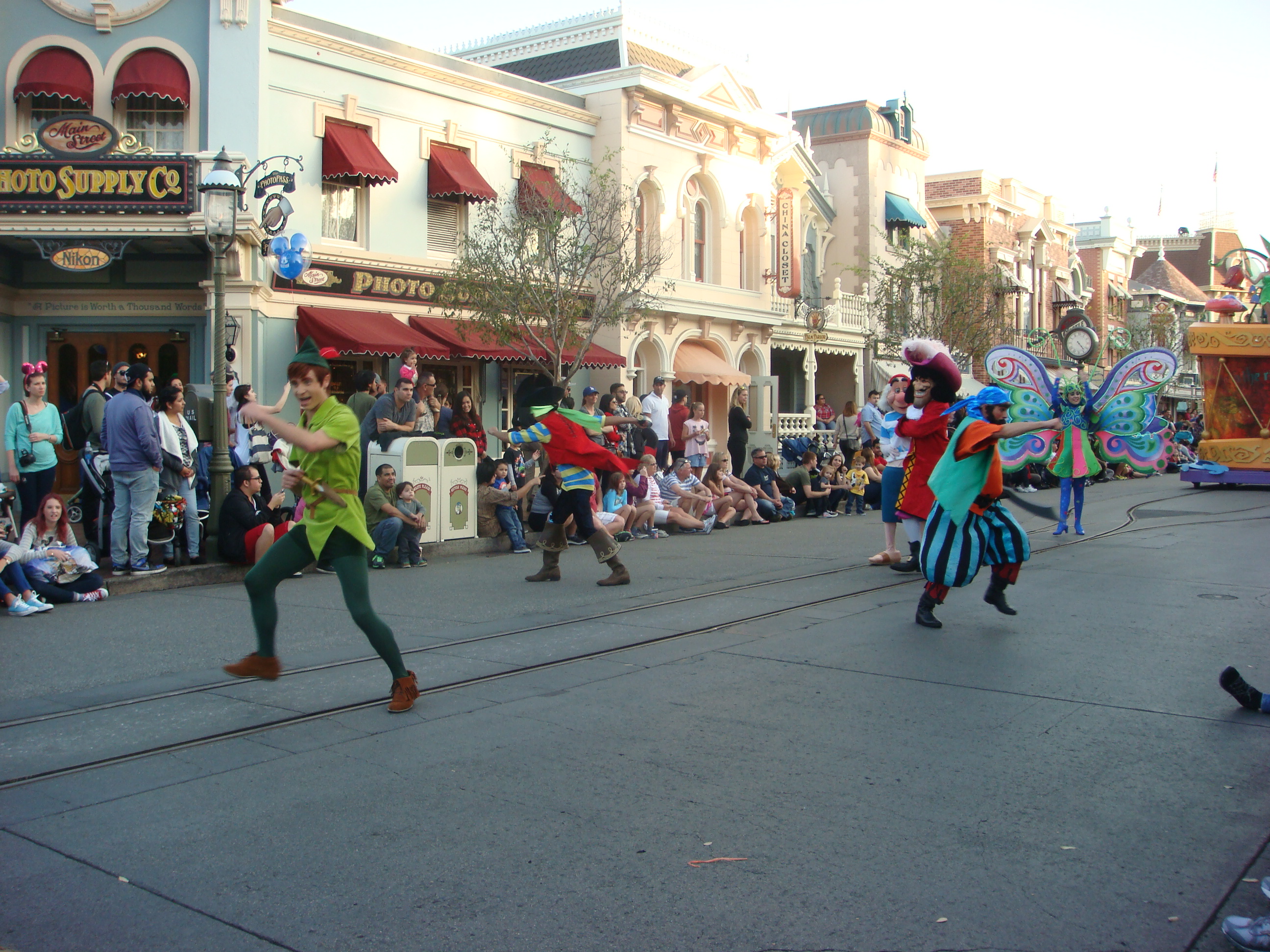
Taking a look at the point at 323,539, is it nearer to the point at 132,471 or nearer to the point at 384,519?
the point at 132,471

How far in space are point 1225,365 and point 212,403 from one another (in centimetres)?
2047

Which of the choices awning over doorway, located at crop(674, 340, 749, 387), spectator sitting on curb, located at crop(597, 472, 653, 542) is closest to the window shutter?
awning over doorway, located at crop(674, 340, 749, 387)

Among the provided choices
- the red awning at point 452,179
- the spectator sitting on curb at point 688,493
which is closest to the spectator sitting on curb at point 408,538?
the spectator sitting on curb at point 688,493

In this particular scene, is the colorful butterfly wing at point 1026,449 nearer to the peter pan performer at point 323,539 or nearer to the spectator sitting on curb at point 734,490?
the spectator sitting on curb at point 734,490

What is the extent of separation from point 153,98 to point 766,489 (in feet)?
35.1

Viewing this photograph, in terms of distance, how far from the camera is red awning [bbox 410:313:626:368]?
1839 centimetres

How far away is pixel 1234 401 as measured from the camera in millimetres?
23281

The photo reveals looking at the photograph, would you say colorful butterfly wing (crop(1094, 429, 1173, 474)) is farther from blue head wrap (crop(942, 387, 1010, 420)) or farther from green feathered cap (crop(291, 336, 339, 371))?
green feathered cap (crop(291, 336, 339, 371))

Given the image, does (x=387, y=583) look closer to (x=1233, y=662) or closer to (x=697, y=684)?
(x=697, y=684)

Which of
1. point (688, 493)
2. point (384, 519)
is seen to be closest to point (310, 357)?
point (384, 519)

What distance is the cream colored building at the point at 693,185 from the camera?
22594 millimetres

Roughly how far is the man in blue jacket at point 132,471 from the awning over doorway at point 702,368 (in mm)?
15385

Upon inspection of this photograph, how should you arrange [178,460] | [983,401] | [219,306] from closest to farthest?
[983,401] < [178,460] < [219,306]

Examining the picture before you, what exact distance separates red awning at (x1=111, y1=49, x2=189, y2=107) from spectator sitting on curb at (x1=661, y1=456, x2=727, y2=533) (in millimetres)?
9028
